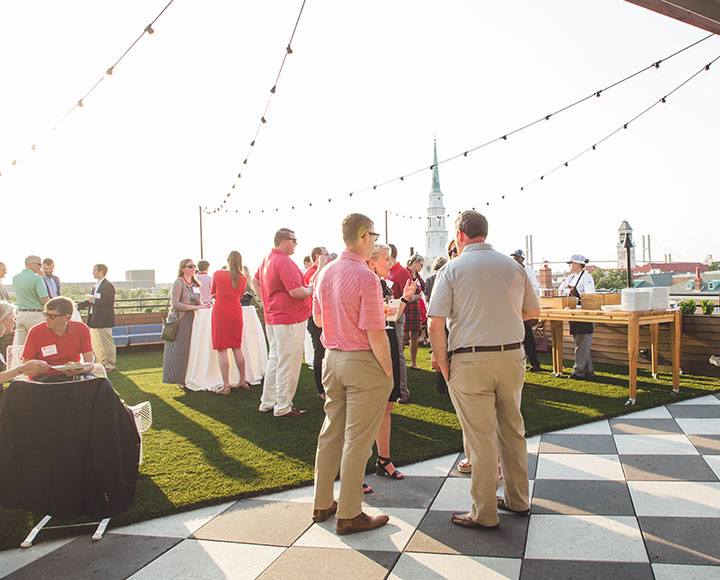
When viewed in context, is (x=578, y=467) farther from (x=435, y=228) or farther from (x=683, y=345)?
(x=435, y=228)

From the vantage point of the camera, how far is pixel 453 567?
2.22 metres

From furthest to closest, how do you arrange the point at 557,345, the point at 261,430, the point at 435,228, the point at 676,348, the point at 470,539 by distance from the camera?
the point at 435,228, the point at 557,345, the point at 676,348, the point at 261,430, the point at 470,539

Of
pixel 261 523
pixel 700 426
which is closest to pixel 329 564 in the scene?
pixel 261 523

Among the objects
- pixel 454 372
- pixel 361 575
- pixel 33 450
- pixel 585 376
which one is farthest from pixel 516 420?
pixel 585 376

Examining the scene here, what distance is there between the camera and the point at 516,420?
2.59m

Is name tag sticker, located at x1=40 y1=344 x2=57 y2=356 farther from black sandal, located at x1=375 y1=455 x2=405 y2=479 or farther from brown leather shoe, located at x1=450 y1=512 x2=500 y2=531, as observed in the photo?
brown leather shoe, located at x1=450 y1=512 x2=500 y2=531

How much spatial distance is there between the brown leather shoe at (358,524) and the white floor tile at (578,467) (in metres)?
1.15

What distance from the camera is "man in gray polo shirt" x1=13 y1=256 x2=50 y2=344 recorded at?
252 inches

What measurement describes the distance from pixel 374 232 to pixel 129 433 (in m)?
1.70

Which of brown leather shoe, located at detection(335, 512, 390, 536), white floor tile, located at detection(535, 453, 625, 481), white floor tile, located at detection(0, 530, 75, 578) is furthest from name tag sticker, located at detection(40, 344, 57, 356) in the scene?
white floor tile, located at detection(535, 453, 625, 481)

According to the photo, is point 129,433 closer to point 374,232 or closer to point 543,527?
point 374,232

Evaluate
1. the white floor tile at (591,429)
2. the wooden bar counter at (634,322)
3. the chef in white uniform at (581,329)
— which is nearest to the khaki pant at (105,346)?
the wooden bar counter at (634,322)

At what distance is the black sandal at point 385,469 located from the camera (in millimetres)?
3297

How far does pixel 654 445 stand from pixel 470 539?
2015 millimetres
